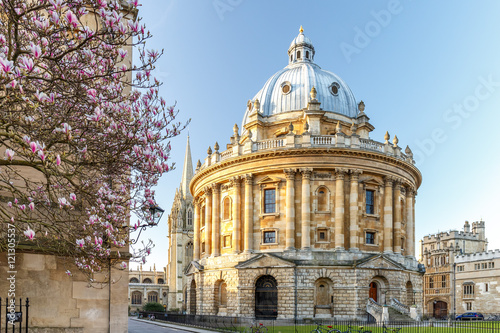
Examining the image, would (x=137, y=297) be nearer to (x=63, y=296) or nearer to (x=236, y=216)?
(x=236, y=216)

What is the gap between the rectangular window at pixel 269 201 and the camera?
4141 centimetres

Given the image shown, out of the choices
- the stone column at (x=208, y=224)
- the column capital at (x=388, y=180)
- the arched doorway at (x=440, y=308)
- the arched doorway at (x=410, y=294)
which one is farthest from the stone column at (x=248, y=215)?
the arched doorway at (x=440, y=308)

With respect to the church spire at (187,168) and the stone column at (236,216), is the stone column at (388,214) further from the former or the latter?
the church spire at (187,168)

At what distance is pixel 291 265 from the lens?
125ft

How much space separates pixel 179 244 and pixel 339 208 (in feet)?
207

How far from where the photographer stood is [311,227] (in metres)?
39.7

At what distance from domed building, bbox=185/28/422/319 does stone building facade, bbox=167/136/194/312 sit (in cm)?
5044

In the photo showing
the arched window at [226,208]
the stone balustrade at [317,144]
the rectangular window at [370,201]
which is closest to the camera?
the stone balustrade at [317,144]

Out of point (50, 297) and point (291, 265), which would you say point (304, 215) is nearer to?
point (291, 265)

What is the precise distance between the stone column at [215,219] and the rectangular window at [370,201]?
45.1ft

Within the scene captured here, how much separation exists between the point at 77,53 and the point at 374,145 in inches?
1417

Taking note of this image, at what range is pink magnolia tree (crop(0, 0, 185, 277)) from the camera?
7164 mm

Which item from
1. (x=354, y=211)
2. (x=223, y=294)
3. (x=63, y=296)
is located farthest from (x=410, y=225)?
(x=63, y=296)

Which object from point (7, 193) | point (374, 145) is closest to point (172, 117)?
point (7, 193)
